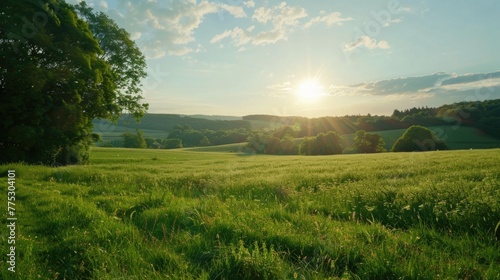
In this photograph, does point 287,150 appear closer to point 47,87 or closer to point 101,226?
point 47,87

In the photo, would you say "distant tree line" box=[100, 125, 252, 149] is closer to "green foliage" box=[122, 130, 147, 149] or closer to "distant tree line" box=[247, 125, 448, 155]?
"green foliage" box=[122, 130, 147, 149]

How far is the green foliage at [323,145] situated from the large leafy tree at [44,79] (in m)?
74.4

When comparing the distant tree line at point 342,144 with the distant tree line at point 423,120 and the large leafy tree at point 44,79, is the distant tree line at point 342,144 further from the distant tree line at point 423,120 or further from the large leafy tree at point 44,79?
the large leafy tree at point 44,79

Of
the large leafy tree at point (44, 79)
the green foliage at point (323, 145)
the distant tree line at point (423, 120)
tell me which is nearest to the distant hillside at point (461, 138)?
the distant tree line at point (423, 120)

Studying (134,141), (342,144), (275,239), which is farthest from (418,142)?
(134,141)

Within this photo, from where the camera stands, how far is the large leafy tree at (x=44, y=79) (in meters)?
21.7

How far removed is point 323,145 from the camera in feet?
313

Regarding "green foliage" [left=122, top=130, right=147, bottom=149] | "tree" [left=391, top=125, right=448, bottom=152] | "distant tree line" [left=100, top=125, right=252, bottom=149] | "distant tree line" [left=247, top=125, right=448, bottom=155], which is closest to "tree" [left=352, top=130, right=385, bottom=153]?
"distant tree line" [left=247, top=125, right=448, bottom=155]

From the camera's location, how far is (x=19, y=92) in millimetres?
21984

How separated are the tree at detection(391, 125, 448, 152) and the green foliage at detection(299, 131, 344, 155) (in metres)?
16.9

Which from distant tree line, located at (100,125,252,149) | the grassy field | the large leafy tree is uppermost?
the large leafy tree

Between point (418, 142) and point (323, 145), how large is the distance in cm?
2615

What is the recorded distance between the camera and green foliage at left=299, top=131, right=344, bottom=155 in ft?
310

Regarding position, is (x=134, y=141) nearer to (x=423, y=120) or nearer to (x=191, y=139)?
(x=191, y=139)
